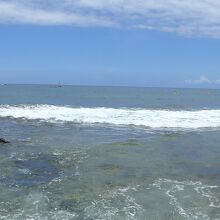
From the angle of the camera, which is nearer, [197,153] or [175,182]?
[175,182]


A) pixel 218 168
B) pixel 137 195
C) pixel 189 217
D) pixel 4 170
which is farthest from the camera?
pixel 218 168

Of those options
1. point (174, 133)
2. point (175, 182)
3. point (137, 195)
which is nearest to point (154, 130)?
point (174, 133)

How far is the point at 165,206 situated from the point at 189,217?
0.94 metres

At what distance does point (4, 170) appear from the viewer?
15.4 m

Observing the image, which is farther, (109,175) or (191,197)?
(109,175)

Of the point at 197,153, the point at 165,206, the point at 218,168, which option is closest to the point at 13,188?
the point at 165,206

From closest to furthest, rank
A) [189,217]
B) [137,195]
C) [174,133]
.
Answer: [189,217], [137,195], [174,133]

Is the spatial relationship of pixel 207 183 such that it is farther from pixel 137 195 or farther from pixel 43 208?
pixel 43 208

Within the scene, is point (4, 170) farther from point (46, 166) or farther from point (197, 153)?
point (197, 153)

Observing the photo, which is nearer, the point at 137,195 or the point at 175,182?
the point at 137,195

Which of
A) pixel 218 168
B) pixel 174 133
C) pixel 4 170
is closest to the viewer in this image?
pixel 4 170

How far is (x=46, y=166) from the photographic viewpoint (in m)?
16.3

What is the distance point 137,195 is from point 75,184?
219 cm

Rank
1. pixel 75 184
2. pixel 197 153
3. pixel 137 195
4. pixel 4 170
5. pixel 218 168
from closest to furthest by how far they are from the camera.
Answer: pixel 137 195 < pixel 75 184 < pixel 4 170 < pixel 218 168 < pixel 197 153
